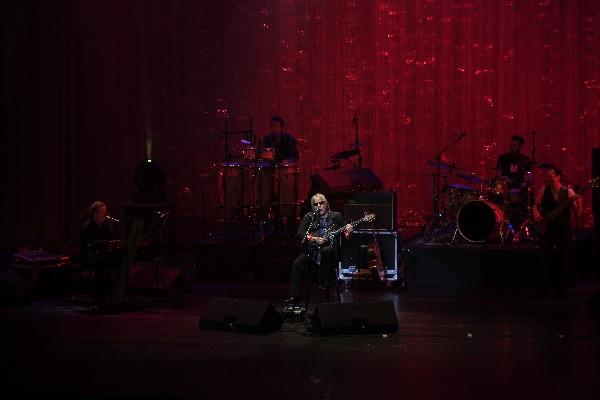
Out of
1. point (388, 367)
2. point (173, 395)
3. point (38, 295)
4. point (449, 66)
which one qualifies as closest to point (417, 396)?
point (388, 367)

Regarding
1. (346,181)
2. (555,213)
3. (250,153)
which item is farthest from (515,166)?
(250,153)

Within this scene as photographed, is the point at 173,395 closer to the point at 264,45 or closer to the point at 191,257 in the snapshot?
the point at 191,257

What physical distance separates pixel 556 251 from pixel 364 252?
8.79 feet

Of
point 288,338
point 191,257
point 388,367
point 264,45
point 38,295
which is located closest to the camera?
point 388,367

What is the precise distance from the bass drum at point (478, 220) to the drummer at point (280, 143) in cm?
296

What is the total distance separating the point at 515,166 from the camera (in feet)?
43.1

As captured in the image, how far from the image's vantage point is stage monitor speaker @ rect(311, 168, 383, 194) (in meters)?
12.9

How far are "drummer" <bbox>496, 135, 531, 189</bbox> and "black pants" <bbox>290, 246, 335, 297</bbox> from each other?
4028 mm

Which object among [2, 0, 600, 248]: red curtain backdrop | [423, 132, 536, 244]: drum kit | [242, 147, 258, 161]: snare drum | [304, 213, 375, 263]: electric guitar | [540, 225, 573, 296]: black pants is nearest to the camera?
[304, 213, 375, 263]: electric guitar

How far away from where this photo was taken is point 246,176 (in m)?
13.4

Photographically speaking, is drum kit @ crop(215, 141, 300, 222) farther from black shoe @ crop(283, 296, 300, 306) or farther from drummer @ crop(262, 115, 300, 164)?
black shoe @ crop(283, 296, 300, 306)

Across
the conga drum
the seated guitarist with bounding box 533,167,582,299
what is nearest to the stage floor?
the seated guitarist with bounding box 533,167,582,299

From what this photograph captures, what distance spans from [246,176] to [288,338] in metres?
5.18

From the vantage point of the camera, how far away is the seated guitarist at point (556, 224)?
11109 mm
